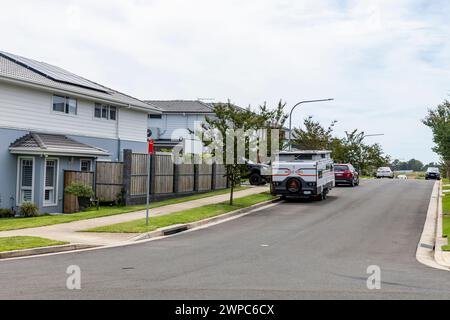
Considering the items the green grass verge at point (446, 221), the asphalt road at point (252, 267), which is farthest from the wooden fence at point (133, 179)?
the green grass verge at point (446, 221)

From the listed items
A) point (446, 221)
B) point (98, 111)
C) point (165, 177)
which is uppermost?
point (98, 111)

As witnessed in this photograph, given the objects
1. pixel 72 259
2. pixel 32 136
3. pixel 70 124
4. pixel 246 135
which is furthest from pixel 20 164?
pixel 72 259

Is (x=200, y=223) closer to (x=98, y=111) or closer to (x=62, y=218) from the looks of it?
(x=62, y=218)

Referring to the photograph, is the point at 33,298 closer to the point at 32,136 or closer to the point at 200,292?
the point at 200,292

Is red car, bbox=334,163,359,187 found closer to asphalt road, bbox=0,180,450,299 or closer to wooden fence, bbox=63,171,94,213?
asphalt road, bbox=0,180,450,299

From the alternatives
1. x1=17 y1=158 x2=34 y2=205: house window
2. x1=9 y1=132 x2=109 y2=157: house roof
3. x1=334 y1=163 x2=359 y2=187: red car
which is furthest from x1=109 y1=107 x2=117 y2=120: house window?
x1=334 y1=163 x2=359 y2=187: red car

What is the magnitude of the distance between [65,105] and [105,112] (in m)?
3.57

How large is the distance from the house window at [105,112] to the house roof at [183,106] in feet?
61.9

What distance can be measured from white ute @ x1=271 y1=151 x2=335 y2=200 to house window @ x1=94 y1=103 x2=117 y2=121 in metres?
9.67

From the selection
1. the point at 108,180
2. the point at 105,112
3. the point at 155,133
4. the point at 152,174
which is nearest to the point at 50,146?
the point at 108,180

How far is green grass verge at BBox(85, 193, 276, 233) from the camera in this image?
17094 millimetres

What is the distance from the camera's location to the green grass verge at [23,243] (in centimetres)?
1332

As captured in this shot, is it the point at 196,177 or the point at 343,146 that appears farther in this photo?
the point at 343,146

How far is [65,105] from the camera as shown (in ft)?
88.6
